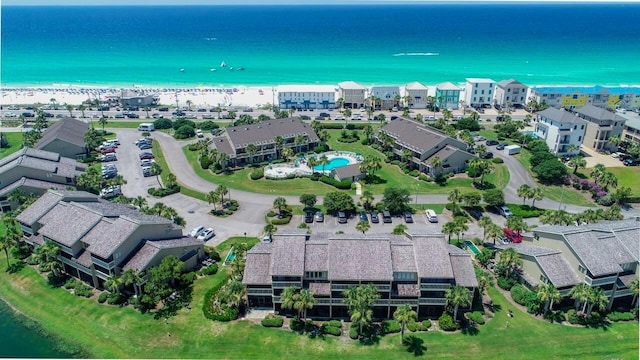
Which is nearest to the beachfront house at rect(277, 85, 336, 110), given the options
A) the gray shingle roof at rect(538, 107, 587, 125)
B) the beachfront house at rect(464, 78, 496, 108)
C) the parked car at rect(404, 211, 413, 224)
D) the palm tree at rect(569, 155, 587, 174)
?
the beachfront house at rect(464, 78, 496, 108)

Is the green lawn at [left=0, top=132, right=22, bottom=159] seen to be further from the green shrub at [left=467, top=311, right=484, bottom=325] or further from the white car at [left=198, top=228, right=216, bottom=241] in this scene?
the green shrub at [left=467, top=311, right=484, bottom=325]

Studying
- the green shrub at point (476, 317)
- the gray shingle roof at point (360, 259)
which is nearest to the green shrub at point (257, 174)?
the gray shingle roof at point (360, 259)

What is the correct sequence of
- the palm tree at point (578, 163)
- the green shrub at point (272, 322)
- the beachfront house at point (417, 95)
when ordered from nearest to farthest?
1. the green shrub at point (272, 322)
2. the palm tree at point (578, 163)
3. the beachfront house at point (417, 95)

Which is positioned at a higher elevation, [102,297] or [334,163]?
[334,163]

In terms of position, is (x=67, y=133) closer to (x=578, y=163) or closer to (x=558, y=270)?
(x=558, y=270)

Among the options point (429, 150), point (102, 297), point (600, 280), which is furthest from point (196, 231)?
point (600, 280)

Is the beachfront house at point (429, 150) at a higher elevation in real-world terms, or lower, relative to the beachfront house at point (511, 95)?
lower

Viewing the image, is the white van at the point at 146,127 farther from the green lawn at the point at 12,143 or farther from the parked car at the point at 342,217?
the parked car at the point at 342,217
